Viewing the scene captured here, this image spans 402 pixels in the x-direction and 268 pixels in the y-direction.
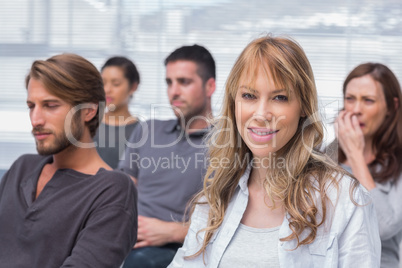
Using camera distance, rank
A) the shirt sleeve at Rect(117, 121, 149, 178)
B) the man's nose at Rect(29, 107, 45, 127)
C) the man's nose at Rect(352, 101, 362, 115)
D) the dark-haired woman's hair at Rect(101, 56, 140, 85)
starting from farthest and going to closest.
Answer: the dark-haired woman's hair at Rect(101, 56, 140, 85) → the shirt sleeve at Rect(117, 121, 149, 178) → the man's nose at Rect(352, 101, 362, 115) → the man's nose at Rect(29, 107, 45, 127)

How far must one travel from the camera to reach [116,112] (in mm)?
3459

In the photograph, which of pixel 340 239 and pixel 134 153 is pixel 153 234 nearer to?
pixel 134 153

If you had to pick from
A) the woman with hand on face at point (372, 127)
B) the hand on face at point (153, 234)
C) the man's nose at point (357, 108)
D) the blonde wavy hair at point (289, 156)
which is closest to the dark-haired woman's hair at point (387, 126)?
the woman with hand on face at point (372, 127)

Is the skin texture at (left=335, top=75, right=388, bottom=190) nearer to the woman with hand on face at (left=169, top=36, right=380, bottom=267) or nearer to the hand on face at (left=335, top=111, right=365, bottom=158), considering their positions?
the hand on face at (left=335, top=111, right=365, bottom=158)

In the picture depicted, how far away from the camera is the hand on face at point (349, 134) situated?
7.67ft

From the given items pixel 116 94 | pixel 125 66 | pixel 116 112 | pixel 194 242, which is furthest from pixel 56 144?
pixel 125 66

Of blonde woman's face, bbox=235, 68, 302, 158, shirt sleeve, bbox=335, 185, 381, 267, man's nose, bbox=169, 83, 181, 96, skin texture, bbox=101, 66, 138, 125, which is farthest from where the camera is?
skin texture, bbox=101, 66, 138, 125

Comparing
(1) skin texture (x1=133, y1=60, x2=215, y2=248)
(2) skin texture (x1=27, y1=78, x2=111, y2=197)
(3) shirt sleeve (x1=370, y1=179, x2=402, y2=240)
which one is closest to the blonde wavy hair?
(2) skin texture (x1=27, y1=78, x2=111, y2=197)

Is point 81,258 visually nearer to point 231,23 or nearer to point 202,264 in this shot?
point 202,264

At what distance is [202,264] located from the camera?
4.91 ft

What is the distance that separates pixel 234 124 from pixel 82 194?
54 centimetres

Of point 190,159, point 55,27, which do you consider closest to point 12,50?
point 55,27

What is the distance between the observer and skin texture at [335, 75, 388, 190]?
7.76ft

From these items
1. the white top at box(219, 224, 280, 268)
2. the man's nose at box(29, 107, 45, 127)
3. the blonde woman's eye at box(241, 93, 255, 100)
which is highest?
the blonde woman's eye at box(241, 93, 255, 100)
